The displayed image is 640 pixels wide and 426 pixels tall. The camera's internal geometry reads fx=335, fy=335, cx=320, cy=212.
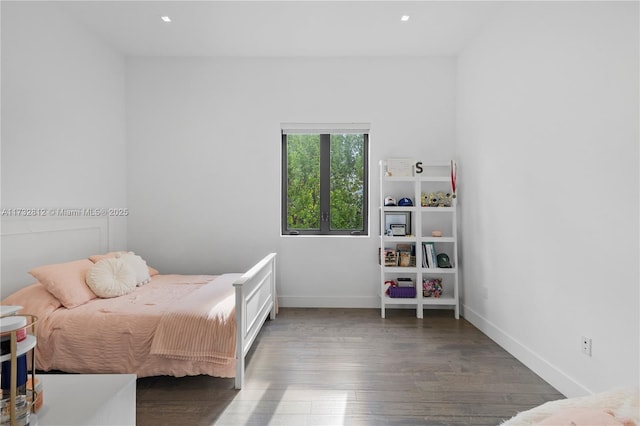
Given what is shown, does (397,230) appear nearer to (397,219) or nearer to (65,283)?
(397,219)

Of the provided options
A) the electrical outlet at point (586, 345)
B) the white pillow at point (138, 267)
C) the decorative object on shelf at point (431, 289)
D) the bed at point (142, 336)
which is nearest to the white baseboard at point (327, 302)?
the decorative object on shelf at point (431, 289)

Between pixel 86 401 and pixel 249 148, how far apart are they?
3174 mm

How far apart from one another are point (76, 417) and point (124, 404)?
0.46 ft

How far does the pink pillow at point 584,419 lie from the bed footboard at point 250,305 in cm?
159

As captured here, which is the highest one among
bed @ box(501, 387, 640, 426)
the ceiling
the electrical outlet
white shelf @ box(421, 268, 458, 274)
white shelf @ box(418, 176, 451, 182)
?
the ceiling

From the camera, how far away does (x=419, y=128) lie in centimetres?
367

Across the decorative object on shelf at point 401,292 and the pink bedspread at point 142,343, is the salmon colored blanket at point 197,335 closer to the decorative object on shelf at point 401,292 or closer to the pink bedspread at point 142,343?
the pink bedspread at point 142,343

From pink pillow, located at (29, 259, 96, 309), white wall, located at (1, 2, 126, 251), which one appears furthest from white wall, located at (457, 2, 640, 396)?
white wall, located at (1, 2, 126, 251)

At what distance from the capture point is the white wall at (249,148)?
3.68 metres

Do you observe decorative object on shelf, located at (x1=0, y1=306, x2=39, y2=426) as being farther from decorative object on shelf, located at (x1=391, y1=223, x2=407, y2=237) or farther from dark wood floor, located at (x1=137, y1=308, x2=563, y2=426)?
decorative object on shelf, located at (x1=391, y1=223, x2=407, y2=237)

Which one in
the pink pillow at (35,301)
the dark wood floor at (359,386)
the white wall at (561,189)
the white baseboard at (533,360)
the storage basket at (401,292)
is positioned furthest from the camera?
the storage basket at (401,292)

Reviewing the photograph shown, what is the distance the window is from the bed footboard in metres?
0.78

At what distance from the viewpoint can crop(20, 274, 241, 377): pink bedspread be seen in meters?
1.99

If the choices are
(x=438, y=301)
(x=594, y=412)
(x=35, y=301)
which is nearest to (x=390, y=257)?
(x=438, y=301)
